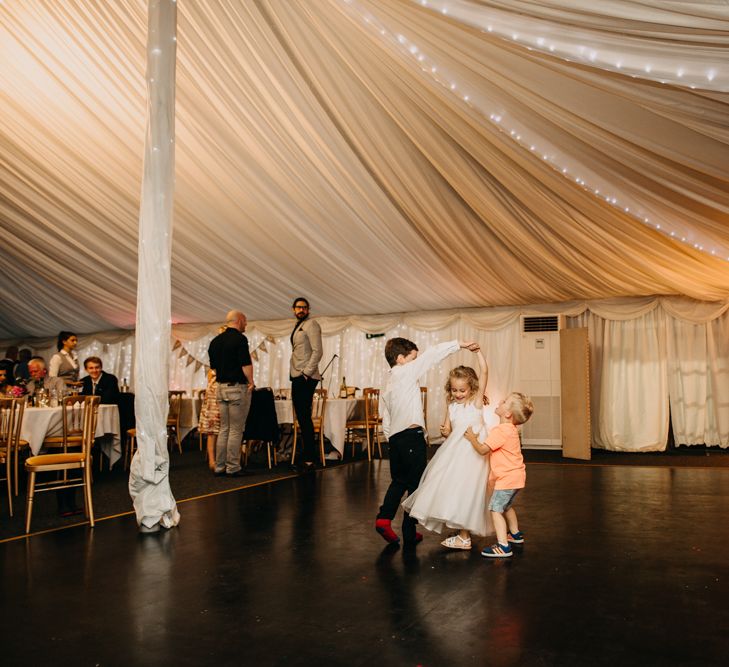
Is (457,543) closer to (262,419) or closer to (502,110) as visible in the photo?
(502,110)

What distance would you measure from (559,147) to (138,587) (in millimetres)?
3898

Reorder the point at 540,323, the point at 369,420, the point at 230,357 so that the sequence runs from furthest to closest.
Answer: the point at 540,323
the point at 369,420
the point at 230,357

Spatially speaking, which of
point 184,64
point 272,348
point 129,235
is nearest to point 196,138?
point 184,64

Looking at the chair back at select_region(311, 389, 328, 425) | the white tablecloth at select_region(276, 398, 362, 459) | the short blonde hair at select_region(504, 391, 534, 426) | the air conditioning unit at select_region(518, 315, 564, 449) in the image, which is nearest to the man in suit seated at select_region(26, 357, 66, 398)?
the white tablecloth at select_region(276, 398, 362, 459)

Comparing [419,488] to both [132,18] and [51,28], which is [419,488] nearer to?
[132,18]

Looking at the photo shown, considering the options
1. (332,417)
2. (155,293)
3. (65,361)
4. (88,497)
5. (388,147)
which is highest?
(388,147)

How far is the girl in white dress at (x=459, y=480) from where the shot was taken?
11.6ft

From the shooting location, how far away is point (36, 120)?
645 centimetres

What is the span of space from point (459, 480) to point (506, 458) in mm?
289

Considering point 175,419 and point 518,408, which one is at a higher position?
point 518,408

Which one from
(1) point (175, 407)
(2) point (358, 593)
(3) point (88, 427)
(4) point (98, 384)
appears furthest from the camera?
(1) point (175, 407)

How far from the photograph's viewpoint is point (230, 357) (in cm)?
621

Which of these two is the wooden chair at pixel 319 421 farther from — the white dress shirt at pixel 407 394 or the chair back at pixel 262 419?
the white dress shirt at pixel 407 394

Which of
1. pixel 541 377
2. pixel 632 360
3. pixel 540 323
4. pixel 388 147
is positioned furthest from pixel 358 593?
pixel 632 360
